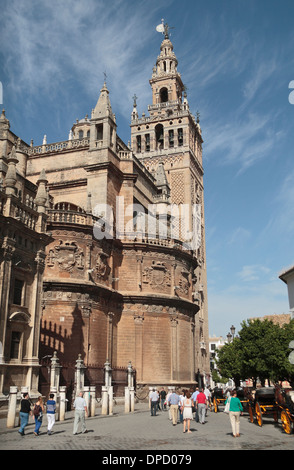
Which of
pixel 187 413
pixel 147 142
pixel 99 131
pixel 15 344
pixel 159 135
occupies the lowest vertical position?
pixel 187 413

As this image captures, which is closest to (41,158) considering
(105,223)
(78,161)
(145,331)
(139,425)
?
(78,161)

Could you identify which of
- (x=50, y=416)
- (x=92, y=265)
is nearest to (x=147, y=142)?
(x=92, y=265)

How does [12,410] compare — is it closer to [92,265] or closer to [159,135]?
[92,265]

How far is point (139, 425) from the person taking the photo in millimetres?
16172

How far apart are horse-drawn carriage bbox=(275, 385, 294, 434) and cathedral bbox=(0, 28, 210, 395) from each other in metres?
9.38

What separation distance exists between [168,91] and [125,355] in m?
41.9

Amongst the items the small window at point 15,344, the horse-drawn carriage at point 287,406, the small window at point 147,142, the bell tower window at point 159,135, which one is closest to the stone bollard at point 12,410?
the small window at point 15,344

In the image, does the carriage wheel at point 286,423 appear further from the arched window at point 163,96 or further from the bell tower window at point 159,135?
the arched window at point 163,96

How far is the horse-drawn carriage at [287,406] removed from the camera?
13516 mm

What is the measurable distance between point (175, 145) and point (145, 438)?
151 feet

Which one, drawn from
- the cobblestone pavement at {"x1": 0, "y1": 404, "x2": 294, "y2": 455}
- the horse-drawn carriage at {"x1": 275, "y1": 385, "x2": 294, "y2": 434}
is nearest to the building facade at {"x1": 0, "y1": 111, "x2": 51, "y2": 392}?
the cobblestone pavement at {"x1": 0, "y1": 404, "x2": 294, "y2": 455}

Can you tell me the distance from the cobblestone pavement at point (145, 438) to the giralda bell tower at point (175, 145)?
3445 cm

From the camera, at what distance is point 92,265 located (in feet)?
90.2
